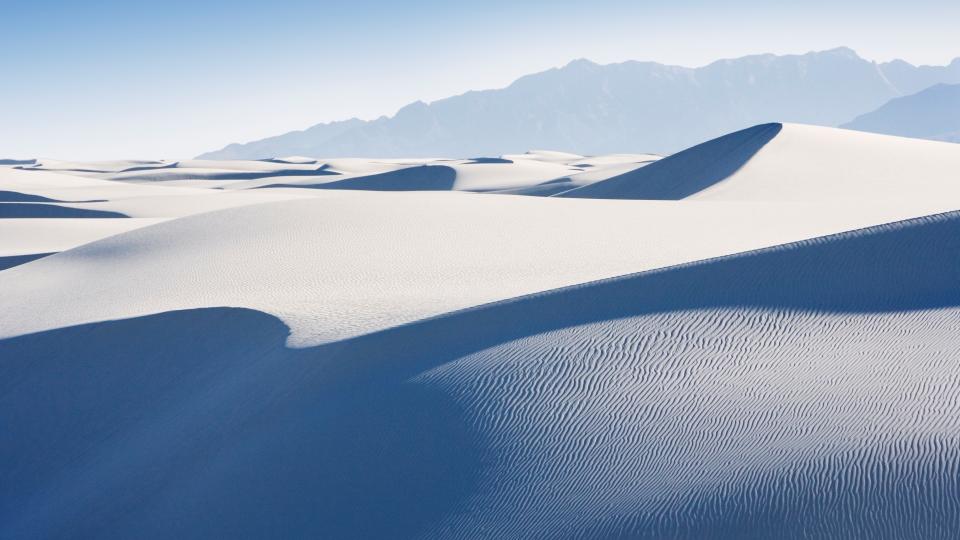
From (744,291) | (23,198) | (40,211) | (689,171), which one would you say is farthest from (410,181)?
(744,291)

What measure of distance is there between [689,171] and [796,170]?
319cm

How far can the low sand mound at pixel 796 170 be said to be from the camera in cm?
1833

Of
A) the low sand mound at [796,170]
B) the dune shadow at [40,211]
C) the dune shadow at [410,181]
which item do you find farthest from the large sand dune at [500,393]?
the dune shadow at [410,181]

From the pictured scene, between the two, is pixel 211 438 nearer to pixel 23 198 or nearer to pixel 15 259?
pixel 15 259

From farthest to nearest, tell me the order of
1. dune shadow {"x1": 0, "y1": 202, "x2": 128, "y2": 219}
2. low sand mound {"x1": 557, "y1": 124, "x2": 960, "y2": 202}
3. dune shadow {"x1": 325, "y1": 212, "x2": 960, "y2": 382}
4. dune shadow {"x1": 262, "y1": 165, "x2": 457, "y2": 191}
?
dune shadow {"x1": 262, "y1": 165, "x2": 457, "y2": 191} < dune shadow {"x1": 0, "y1": 202, "x2": 128, "y2": 219} < low sand mound {"x1": 557, "y1": 124, "x2": 960, "y2": 202} < dune shadow {"x1": 325, "y1": 212, "x2": 960, "y2": 382}

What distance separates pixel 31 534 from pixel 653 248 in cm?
651

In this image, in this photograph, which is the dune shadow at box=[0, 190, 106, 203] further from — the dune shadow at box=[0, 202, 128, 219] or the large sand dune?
the large sand dune

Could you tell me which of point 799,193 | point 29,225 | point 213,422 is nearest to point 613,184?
point 799,193

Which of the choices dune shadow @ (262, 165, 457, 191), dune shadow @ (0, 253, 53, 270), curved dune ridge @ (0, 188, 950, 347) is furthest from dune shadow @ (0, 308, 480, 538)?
dune shadow @ (262, 165, 457, 191)

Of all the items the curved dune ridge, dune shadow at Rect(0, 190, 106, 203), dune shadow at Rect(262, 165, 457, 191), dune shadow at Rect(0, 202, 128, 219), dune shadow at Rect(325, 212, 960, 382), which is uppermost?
dune shadow at Rect(325, 212, 960, 382)

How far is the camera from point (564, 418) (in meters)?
4.35

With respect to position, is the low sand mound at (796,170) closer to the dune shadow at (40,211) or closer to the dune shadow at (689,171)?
the dune shadow at (689,171)

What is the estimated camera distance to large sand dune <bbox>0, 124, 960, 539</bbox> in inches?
143

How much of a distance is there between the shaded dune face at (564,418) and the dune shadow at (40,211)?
1808cm
